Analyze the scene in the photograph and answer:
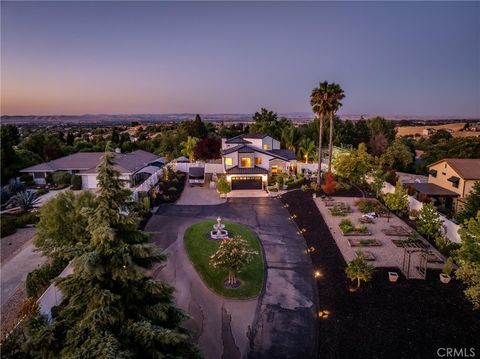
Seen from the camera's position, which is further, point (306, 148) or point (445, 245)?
point (306, 148)

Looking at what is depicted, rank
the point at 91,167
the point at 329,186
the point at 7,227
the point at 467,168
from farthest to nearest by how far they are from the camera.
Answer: the point at 91,167, the point at 329,186, the point at 467,168, the point at 7,227

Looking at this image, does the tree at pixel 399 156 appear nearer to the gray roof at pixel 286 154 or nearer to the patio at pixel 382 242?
the gray roof at pixel 286 154

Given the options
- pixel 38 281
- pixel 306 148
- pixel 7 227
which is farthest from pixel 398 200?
pixel 7 227

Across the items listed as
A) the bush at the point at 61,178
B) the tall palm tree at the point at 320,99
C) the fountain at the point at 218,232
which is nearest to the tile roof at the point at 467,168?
the tall palm tree at the point at 320,99

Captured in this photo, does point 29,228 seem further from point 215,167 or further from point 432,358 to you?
point 432,358

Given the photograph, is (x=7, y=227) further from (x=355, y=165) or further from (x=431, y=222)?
(x=355, y=165)

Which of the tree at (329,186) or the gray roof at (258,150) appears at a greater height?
the gray roof at (258,150)

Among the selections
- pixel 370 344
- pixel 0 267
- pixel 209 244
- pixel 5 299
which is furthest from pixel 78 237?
pixel 370 344
